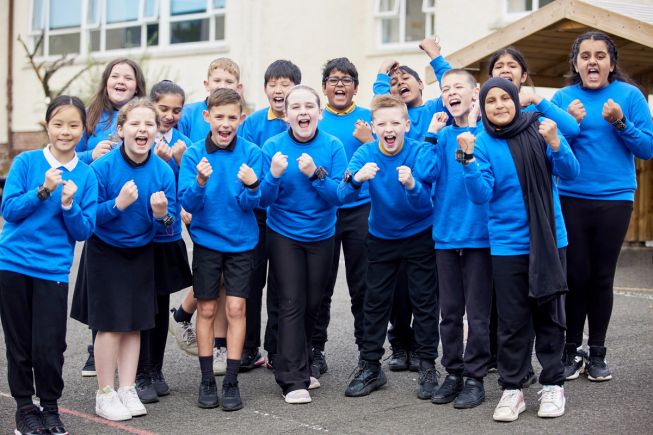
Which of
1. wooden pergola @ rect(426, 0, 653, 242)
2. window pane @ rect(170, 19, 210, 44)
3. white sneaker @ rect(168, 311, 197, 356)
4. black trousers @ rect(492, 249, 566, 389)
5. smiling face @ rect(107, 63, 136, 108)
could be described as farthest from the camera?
window pane @ rect(170, 19, 210, 44)

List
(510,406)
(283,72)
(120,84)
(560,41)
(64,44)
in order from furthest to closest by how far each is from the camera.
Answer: (64,44) → (560,41) → (283,72) → (120,84) → (510,406)

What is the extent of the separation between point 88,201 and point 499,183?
7.60 feet

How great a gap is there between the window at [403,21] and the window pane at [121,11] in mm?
6126

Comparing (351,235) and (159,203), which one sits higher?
(159,203)

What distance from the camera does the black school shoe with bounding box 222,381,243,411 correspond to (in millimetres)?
5904

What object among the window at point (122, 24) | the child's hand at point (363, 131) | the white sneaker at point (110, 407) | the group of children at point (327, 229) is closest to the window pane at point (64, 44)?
the window at point (122, 24)

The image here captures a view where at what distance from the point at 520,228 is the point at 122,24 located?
19.9 metres

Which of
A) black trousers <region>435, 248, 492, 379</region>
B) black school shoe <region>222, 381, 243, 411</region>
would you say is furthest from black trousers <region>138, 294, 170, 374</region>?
black trousers <region>435, 248, 492, 379</region>

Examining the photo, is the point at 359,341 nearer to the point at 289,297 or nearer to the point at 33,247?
the point at 289,297

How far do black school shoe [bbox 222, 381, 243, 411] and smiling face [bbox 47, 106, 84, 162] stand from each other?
166 cm

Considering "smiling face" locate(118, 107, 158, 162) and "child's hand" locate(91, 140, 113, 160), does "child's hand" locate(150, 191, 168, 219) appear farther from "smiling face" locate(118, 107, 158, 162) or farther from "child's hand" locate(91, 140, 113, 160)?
"child's hand" locate(91, 140, 113, 160)

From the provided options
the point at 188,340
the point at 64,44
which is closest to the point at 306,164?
the point at 188,340

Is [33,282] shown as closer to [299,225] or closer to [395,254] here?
[299,225]

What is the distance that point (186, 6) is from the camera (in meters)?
22.7
